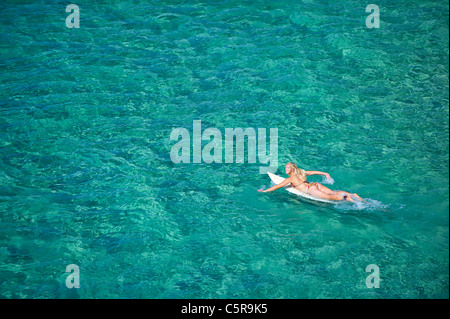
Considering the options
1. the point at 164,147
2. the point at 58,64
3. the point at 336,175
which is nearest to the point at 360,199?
the point at 336,175

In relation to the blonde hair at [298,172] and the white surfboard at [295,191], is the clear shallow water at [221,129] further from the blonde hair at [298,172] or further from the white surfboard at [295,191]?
the blonde hair at [298,172]

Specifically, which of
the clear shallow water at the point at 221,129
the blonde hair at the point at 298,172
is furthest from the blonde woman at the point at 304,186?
the clear shallow water at the point at 221,129

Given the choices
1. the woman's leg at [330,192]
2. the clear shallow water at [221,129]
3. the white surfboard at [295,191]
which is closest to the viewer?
the clear shallow water at [221,129]

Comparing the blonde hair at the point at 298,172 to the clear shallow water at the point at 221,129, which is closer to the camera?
the clear shallow water at the point at 221,129

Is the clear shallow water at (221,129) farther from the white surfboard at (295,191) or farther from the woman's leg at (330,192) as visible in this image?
the woman's leg at (330,192)

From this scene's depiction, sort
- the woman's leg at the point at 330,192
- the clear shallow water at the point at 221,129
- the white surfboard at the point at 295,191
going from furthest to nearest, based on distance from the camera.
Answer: the white surfboard at the point at 295,191 → the woman's leg at the point at 330,192 → the clear shallow water at the point at 221,129

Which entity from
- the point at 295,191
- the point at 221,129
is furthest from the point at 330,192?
the point at 221,129

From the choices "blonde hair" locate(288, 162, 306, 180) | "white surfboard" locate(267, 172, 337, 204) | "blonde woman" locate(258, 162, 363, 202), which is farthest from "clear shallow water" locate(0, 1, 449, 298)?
"blonde hair" locate(288, 162, 306, 180)

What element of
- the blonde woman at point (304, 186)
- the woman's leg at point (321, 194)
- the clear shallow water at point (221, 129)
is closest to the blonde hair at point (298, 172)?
the blonde woman at point (304, 186)

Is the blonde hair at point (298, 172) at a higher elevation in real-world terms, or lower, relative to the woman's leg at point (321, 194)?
higher

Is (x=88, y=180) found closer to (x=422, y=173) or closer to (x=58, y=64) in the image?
(x=58, y=64)
